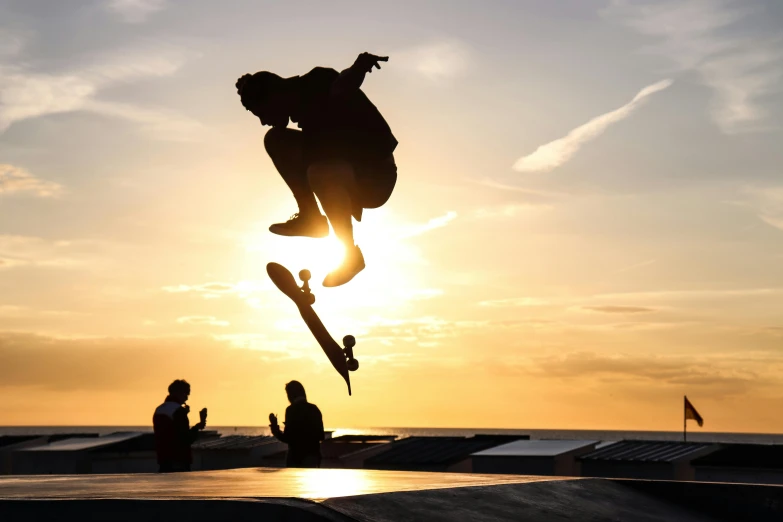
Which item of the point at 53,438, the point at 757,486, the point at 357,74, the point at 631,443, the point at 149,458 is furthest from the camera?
the point at 53,438

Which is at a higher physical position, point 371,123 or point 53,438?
point 371,123

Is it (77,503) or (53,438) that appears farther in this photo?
(53,438)

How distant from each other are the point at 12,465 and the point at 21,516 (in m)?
23.4

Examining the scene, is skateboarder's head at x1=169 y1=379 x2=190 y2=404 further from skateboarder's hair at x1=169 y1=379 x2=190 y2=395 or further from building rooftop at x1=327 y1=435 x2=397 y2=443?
building rooftop at x1=327 y1=435 x2=397 y2=443

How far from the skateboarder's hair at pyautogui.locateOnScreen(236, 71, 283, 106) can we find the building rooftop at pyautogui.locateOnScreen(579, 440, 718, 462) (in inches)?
579

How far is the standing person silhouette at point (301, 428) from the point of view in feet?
42.1

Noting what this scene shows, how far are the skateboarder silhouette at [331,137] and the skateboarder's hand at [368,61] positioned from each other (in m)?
0.37

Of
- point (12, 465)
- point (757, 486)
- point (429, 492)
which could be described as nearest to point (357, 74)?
point (429, 492)

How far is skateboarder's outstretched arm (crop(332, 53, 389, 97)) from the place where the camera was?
9.96 m

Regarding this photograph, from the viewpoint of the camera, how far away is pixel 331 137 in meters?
10.9

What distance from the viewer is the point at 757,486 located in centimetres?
912

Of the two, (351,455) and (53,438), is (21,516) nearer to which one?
(351,455)

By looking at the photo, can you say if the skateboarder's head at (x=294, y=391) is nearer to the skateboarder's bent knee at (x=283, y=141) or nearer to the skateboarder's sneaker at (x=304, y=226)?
the skateboarder's sneaker at (x=304, y=226)

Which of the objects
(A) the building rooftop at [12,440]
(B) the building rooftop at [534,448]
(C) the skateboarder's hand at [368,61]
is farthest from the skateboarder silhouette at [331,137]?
(A) the building rooftop at [12,440]
